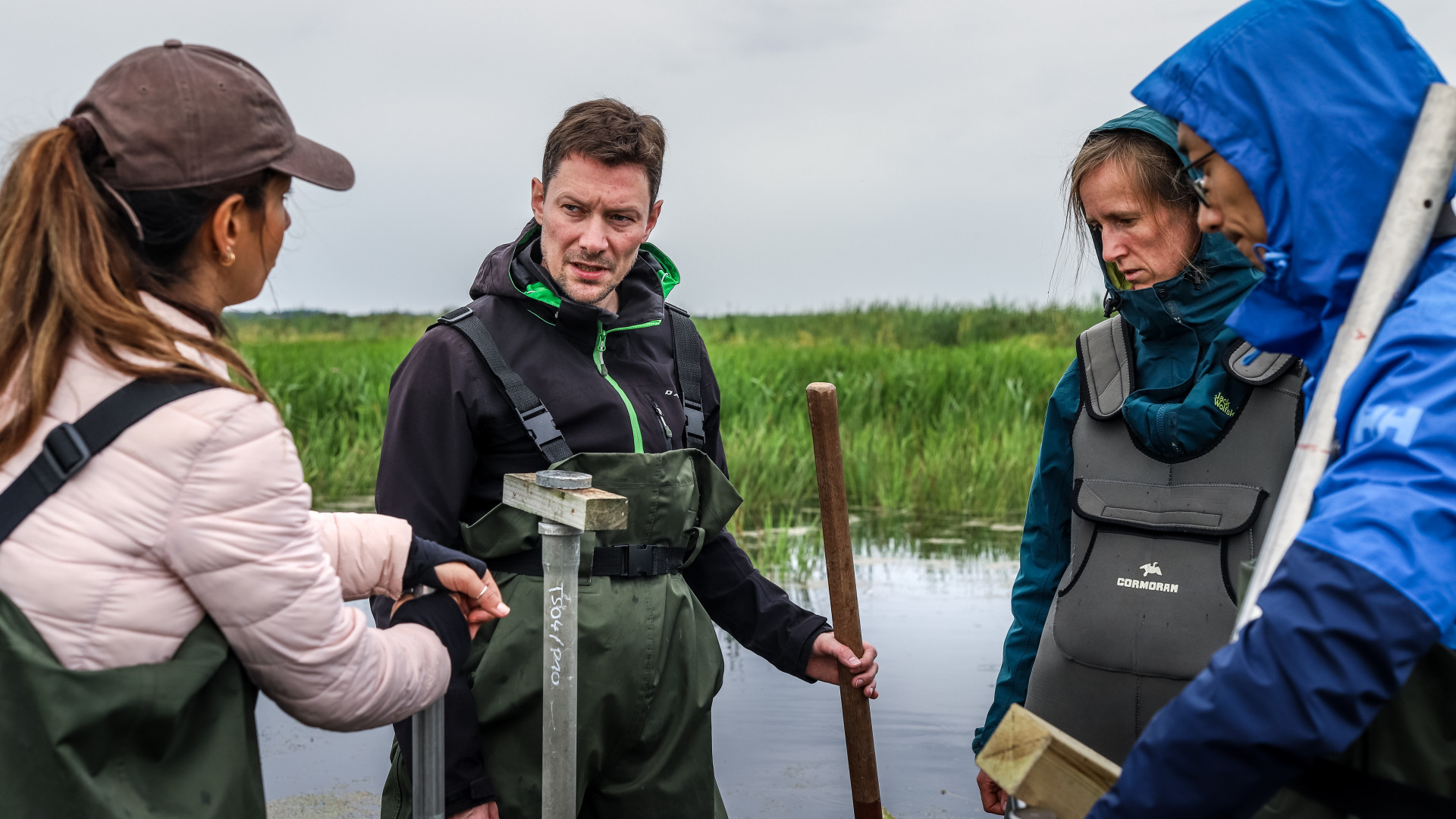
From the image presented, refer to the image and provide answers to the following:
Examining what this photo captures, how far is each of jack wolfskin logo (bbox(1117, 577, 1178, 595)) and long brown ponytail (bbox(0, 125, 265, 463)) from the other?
163 centimetres

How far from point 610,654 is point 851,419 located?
8.60m

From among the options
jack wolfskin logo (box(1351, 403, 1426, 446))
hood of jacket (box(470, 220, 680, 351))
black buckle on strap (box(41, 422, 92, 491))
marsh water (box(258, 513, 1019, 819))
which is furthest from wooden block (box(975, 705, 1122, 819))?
marsh water (box(258, 513, 1019, 819))

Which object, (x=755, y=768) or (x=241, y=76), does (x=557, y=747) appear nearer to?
(x=241, y=76)

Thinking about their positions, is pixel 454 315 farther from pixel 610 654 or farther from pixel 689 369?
pixel 610 654

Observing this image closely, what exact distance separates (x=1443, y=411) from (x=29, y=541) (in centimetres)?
163

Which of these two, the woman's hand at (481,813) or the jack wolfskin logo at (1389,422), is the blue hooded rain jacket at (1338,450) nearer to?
the jack wolfskin logo at (1389,422)

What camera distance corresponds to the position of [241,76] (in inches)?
66.2

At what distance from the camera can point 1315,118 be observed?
1443mm

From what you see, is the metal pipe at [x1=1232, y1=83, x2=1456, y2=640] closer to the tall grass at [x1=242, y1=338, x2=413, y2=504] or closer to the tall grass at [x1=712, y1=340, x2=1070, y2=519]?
the tall grass at [x1=712, y1=340, x2=1070, y2=519]

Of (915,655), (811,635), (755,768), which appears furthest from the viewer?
(915,655)

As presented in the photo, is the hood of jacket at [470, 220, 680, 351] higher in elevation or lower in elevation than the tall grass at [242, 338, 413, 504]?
higher

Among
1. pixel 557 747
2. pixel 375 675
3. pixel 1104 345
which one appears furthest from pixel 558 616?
pixel 1104 345

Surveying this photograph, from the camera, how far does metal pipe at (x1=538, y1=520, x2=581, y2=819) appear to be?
2.05m

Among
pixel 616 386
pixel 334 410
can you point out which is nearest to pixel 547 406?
pixel 616 386
